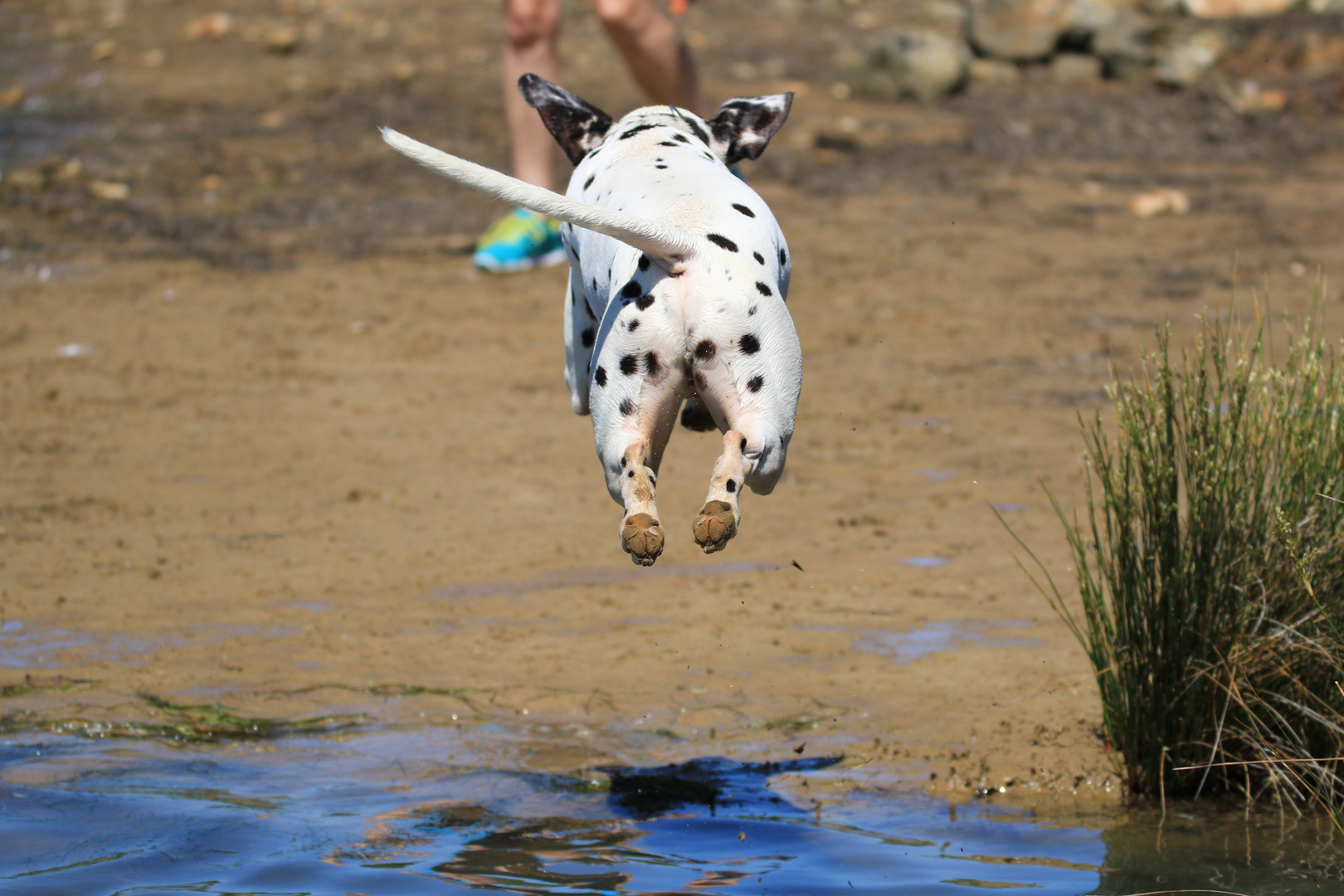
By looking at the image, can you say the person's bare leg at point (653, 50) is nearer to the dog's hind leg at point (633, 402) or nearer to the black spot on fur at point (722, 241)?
the black spot on fur at point (722, 241)

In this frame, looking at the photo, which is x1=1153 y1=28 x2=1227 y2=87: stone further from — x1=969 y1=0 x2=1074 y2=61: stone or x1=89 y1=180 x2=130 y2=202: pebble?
x1=89 y1=180 x2=130 y2=202: pebble

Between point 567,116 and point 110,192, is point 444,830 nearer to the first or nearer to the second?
point 567,116

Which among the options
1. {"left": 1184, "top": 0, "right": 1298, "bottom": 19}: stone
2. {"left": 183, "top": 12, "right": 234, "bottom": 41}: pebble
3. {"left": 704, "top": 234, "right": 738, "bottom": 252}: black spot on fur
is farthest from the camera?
{"left": 183, "top": 12, "right": 234, "bottom": 41}: pebble

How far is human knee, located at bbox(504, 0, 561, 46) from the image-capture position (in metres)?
7.58

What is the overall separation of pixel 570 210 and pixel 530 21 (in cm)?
456

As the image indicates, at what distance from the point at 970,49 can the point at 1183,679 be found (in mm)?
10801

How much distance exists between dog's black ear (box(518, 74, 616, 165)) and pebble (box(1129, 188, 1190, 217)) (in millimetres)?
7086

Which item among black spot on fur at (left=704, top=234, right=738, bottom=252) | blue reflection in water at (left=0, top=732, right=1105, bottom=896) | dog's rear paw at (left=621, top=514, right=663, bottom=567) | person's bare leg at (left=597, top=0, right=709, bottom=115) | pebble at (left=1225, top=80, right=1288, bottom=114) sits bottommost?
blue reflection in water at (left=0, top=732, right=1105, bottom=896)

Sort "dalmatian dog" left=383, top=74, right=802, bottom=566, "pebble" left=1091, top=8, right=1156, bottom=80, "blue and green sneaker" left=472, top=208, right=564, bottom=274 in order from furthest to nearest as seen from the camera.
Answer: "pebble" left=1091, top=8, right=1156, bottom=80 → "blue and green sneaker" left=472, top=208, right=564, bottom=274 → "dalmatian dog" left=383, top=74, right=802, bottom=566

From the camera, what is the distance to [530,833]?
4.34 metres

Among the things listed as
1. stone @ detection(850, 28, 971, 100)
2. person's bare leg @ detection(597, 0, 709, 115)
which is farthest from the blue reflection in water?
stone @ detection(850, 28, 971, 100)

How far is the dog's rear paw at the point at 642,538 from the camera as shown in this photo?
10.6ft

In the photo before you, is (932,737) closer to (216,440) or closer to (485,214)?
(216,440)

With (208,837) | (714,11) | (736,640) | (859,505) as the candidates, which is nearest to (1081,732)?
(736,640)
